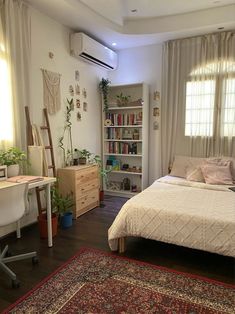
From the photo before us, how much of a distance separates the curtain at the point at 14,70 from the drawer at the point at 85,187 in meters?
0.96

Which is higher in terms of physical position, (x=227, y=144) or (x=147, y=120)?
(x=147, y=120)

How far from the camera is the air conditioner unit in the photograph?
367 cm

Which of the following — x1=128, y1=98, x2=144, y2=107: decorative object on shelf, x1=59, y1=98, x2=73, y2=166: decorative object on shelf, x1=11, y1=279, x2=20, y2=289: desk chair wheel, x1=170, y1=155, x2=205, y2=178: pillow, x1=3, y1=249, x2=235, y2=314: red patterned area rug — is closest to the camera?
x1=3, y1=249, x2=235, y2=314: red patterned area rug

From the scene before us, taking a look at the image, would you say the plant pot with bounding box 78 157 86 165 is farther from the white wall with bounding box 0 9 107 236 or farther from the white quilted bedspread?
the white quilted bedspread

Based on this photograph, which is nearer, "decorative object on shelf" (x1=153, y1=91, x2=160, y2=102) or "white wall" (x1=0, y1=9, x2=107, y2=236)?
"white wall" (x1=0, y1=9, x2=107, y2=236)

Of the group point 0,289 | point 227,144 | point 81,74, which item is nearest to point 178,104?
point 227,144

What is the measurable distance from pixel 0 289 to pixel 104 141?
314 centimetres

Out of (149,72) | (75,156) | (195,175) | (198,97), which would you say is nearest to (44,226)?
(75,156)

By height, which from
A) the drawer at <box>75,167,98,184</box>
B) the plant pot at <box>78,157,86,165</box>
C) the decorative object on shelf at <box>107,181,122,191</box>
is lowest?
the decorative object on shelf at <box>107,181,122,191</box>

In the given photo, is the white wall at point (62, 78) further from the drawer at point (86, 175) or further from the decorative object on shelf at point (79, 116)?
the drawer at point (86, 175)

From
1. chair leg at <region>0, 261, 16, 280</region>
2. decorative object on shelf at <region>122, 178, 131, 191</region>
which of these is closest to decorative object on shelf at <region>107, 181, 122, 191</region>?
decorative object on shelf at <region>122, 178, 131, 191</region>

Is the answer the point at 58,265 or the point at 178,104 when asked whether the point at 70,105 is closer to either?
the point at 178,104

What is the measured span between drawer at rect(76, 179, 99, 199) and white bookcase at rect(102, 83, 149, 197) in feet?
2.61

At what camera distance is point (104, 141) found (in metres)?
4.70
